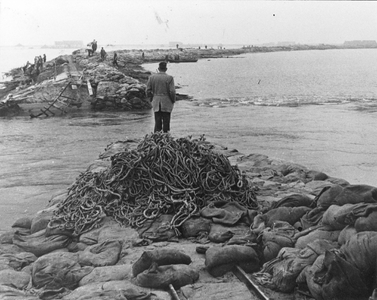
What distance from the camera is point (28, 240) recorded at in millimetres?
5812

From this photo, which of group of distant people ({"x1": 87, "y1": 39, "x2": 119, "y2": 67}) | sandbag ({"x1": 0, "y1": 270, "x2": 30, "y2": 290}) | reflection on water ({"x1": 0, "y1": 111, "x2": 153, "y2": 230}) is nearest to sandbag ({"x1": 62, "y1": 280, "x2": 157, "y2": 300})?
sandbag ({"x1": 0, "y1": 270, "x2": 30, "y2": 290})

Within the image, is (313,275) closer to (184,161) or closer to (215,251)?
(215,251)

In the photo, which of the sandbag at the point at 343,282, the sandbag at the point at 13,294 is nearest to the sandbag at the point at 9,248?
the sandbag at the point at 13,294

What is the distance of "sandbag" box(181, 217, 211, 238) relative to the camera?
5.74 meters

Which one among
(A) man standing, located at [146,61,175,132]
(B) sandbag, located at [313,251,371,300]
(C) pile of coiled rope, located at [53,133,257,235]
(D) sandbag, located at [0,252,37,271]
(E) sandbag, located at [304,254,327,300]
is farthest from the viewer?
(A) man standing, located at [146,61,175,132]

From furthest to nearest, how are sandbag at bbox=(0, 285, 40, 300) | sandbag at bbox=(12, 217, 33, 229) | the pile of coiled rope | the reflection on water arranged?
the reflection on water → sandbag at bbox=(12, 217, 33, 229) → the pile of coiled rope → sandbag at bbox=(0, 285, 40, 300)

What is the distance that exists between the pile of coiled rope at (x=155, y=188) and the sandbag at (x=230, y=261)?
119 centimetres

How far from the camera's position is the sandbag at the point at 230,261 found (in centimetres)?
466

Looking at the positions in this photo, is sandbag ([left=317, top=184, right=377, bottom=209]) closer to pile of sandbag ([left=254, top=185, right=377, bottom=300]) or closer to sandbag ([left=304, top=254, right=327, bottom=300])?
pile of sandbag ([left=254, top=185, right=377, bottom=300])

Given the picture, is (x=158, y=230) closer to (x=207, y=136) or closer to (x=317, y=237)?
(x=317, y=237)

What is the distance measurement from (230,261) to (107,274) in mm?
1340

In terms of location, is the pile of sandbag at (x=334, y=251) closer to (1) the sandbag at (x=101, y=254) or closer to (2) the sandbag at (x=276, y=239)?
(2) the sandbag at (x=276, y=239)

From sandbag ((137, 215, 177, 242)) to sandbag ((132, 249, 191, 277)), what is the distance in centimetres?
90

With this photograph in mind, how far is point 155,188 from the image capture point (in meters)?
6.28
